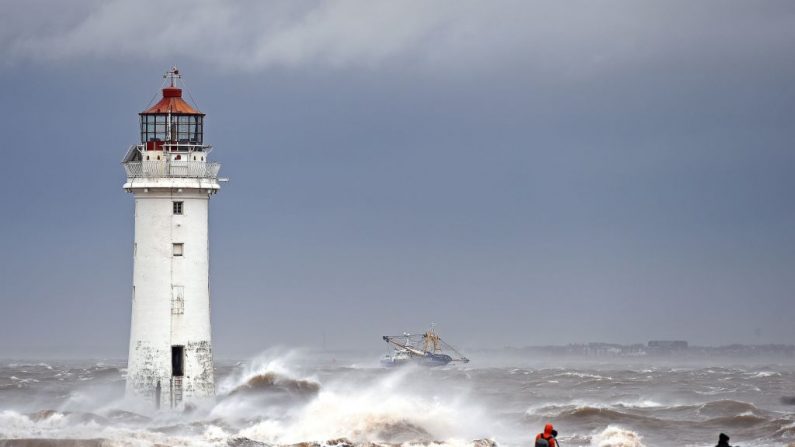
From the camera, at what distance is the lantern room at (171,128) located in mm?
35188

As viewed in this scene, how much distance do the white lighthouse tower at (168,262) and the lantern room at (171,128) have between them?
24mm

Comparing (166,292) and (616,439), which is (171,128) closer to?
(166,292)

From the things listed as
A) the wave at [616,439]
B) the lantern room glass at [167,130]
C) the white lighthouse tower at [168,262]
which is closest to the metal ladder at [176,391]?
the white lighthouse tower at [168,262]

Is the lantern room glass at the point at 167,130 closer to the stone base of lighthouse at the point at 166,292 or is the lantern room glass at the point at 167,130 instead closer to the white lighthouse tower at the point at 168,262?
the white lighthouse tower at the point at 168,262

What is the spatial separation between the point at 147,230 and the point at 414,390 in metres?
32.9

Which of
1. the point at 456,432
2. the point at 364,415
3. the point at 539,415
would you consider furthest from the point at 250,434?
the point at 539,415

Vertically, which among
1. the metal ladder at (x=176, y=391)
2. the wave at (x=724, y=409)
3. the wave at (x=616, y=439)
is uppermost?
the metal ladder at (x=176, y=391)

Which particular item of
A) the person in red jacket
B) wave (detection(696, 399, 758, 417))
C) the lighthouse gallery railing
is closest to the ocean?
wave (detection(696, 399, 758, 417))

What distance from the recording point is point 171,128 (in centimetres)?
3538

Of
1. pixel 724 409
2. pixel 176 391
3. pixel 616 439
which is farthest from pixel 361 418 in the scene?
pixel 724 409

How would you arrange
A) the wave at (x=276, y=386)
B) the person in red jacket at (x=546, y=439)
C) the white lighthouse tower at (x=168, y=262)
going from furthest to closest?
the wave at (x=276, y=386) → the white lighthouse tower at (x=168, y=262) → the person in red jacket at (x=546, y=439)

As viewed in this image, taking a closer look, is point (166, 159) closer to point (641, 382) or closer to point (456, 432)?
point (456, 432)

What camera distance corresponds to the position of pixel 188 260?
115 ft

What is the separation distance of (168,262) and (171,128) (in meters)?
3.19
